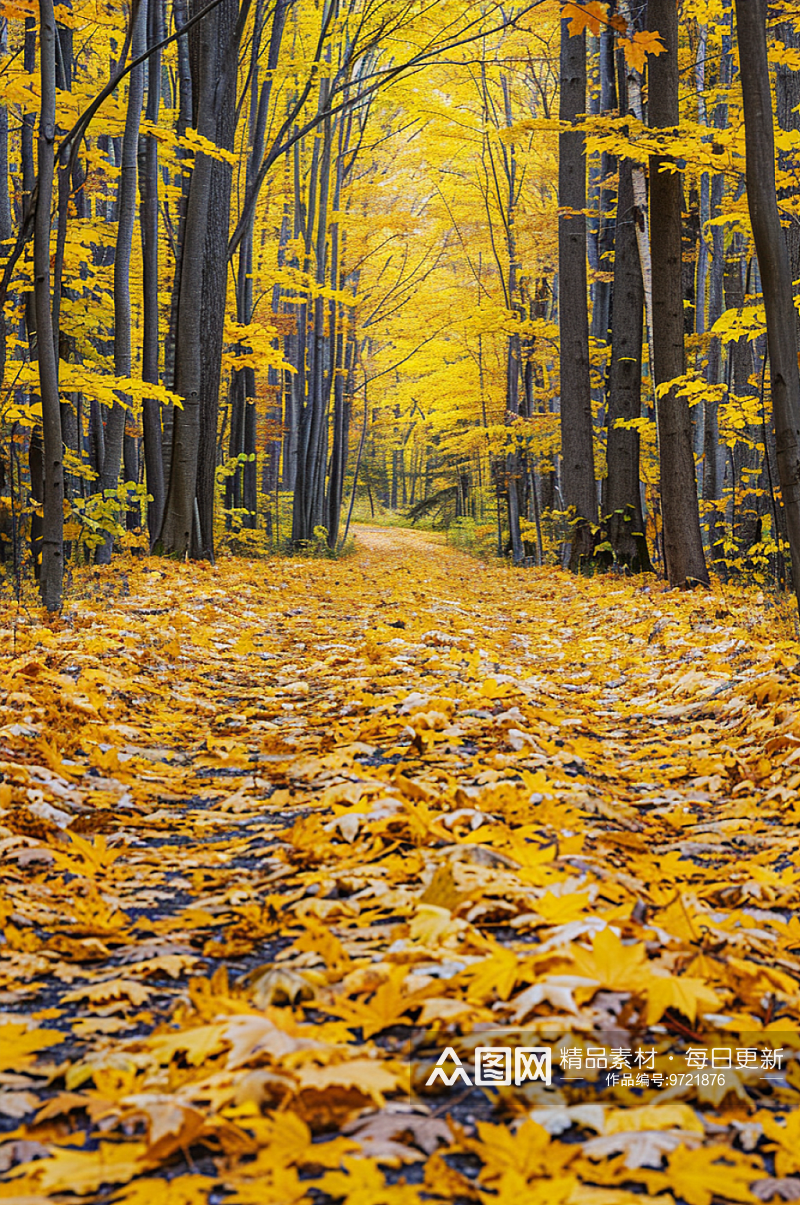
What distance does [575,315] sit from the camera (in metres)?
11.0

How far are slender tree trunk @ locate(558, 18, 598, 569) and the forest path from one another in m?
6.23

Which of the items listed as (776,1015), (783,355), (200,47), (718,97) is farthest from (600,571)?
(776,1015)

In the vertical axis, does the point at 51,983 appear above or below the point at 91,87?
below

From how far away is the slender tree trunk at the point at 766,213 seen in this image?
3.98 metres

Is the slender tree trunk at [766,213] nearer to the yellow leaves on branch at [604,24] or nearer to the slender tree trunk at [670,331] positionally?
the yellow leaves on branch at [604,24]

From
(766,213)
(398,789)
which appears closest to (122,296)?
(766,213)

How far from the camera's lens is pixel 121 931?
2141mm

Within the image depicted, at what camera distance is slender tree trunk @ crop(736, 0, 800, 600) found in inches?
157

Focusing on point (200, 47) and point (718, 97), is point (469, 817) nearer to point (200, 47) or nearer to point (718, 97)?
point (718, 97)

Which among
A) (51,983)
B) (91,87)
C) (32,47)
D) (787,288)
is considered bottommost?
(51,983)

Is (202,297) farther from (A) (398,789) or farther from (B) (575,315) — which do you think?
(A) (398,789)

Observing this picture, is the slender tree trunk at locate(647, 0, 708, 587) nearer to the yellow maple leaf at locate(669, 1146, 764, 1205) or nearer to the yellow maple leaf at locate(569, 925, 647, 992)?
the yellow maple leaf at locate(569, 925, 647, 992)

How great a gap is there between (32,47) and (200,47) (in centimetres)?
322

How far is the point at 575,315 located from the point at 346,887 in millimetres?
10048
